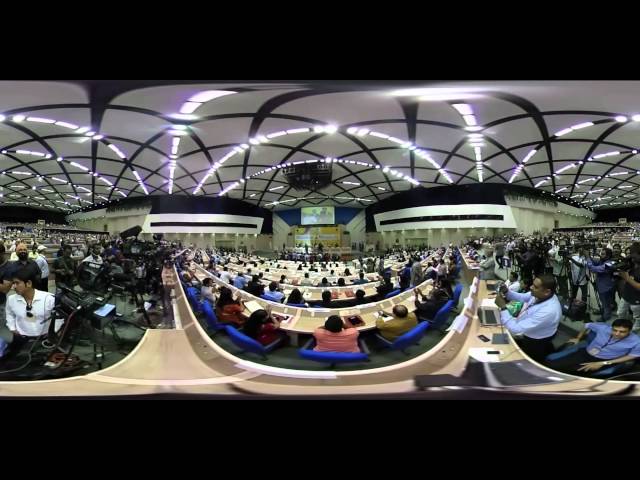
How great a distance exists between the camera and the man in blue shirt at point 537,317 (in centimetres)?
179

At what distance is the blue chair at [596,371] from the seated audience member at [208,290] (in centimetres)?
260

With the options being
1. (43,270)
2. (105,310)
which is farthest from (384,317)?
(43,270)

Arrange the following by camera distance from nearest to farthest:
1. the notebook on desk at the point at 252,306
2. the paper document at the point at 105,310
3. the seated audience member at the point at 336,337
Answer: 1. the seated audience member at the point at 336,337
2. the notebook on desk at the point at 252,306
3. the paper document at the point at 105,310

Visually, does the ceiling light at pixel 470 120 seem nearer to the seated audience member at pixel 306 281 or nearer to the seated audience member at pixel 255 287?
the seated audience member at pixel 306 281

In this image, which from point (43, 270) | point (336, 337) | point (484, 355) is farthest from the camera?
point (43, 270)

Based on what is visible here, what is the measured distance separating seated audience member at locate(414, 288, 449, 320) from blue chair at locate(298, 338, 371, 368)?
0.49 metres

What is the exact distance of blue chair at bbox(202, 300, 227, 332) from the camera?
6.09ft

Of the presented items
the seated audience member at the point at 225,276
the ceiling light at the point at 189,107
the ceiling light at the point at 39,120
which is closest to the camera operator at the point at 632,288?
the seated audience member at the point at 225,276

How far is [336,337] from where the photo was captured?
1.71 meters

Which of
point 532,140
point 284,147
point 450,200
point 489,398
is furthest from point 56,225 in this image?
point 532,140

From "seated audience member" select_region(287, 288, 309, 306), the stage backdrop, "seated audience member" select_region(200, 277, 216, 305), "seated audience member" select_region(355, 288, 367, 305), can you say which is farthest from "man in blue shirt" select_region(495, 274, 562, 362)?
"seated audience member" select_region(200, 277, 216, 305)

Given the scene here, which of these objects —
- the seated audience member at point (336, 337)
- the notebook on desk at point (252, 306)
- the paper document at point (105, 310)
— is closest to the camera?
the seated audience member at point (336, 337)

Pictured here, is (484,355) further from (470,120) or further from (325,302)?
(470,120)

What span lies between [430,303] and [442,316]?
5.2 inches
